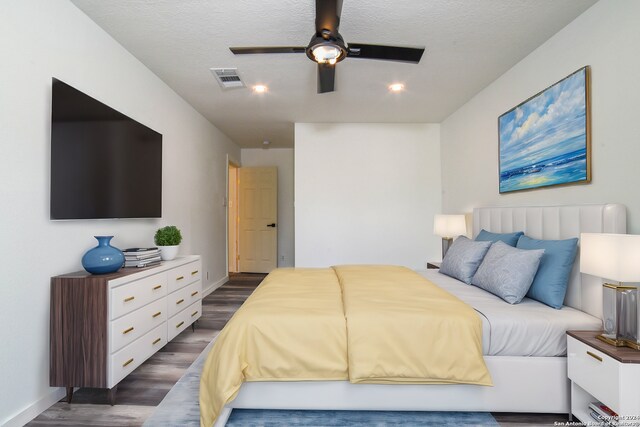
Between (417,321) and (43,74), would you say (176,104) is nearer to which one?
(43,74)

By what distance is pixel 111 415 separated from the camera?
1810mm

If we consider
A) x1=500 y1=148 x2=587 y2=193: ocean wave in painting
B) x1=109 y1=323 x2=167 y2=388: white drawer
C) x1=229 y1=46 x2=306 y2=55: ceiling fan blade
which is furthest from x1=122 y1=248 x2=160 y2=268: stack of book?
x1=500 y1=148 x2=587 y2=193: ocean wave in painting

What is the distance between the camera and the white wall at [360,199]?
4703 millimetres

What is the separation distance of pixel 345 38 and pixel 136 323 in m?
2.52

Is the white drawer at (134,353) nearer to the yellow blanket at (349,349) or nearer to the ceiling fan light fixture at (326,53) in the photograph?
the yellow blanket at (349,349)

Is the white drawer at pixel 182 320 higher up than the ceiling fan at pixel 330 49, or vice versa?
the ceiling fan at pixel 330 49

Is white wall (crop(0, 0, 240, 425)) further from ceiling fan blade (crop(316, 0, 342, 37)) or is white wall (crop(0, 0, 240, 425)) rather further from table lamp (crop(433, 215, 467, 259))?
table lamp (crop(433, 215, 467, 259))

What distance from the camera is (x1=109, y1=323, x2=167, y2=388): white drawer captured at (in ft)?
6.13

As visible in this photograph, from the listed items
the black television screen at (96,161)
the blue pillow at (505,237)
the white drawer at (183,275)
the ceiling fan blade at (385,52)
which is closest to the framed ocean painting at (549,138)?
the blue pillow at (505,237)

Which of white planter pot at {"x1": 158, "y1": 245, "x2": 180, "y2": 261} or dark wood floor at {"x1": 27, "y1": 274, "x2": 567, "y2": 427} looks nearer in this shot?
dark wood floor at {"x1": 27, "y1": 274, "x2": 567, "y2": 427}

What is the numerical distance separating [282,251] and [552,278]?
16.3 ft

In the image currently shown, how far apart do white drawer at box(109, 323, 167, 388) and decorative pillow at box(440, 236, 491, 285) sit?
238 centimetres

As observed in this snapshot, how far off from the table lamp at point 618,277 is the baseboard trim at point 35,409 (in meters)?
2.97

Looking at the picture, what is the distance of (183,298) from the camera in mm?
2783
